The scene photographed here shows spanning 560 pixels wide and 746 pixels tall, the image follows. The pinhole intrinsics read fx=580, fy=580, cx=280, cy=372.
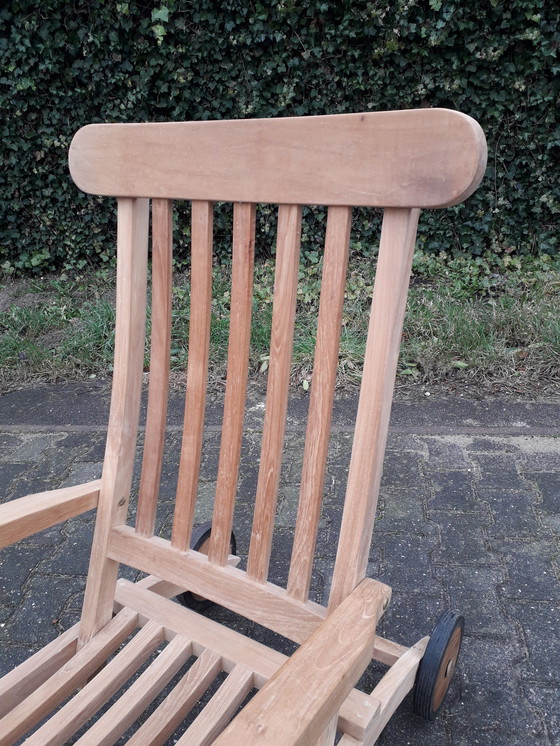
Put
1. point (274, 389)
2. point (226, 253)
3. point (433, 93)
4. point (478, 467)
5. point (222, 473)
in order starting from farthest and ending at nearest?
point (226, 253)
point (433, 93)
point (478, 467)
point (222, 473)
point (274, 389)

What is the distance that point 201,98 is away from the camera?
433 cm

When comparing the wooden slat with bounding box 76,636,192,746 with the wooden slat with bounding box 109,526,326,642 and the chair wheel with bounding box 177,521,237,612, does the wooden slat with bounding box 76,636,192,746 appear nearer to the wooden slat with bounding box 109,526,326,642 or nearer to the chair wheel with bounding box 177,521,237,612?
the wooden slat with bounding box 109,526,326,642

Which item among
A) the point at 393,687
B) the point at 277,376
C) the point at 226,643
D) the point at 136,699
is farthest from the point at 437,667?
the point at 277,376

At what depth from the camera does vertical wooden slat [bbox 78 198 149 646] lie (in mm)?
1193

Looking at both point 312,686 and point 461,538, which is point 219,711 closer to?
point 312,686

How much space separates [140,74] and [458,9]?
2228 millimetres

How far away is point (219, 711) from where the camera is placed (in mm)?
1073

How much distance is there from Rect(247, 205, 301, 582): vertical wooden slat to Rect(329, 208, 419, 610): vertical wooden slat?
15 cm

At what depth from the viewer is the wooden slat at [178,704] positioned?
41.4 inches

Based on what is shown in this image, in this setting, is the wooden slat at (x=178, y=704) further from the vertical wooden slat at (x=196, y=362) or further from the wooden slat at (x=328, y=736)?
the wooden slat at (x=328, y=736)

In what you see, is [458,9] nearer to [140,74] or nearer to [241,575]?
[140,74]

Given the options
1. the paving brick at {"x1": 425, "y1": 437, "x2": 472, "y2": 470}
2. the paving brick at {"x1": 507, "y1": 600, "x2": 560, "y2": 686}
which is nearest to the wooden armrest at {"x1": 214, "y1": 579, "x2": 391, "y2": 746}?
the paving brick at {"x1": 507, "y1": 600, "x2": 560, "y2": 686}

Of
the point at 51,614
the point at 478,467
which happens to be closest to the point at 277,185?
the point at 51,614

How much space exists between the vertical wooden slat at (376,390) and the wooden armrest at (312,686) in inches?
3.6
